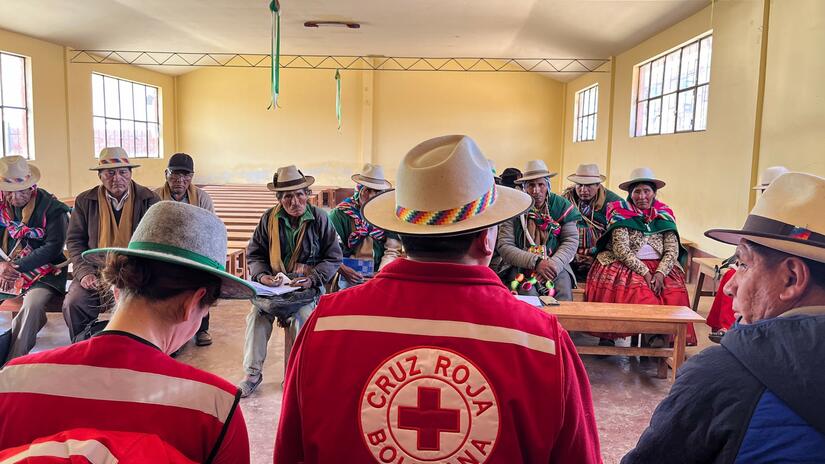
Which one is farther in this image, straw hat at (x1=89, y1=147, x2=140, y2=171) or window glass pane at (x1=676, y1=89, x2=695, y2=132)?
window glass pane at (x1=676, y1=89, x2=695, y2=132)

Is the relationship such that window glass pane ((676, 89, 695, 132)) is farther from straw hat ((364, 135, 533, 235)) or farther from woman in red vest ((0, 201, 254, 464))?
woman in red vest ((0, 201, 254, 464))

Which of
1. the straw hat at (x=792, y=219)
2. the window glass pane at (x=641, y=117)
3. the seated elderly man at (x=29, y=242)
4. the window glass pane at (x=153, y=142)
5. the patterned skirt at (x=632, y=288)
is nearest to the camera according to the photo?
the straw hat at (x=792, y=219)

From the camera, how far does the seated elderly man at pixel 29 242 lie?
384 cm

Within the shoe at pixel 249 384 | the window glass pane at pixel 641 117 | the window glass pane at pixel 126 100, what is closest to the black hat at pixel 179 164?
the shoe at pixel 249 384

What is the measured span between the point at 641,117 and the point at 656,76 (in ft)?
2.72

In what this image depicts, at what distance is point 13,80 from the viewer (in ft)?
31.2

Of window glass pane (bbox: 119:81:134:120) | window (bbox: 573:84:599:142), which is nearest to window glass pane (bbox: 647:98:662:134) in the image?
window (bbox: 573:84:599:142)

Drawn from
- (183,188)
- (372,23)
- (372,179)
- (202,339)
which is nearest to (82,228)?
(183,188)

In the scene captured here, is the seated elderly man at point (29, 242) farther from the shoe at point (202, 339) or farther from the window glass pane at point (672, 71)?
the window glass pane at point (672, 71)

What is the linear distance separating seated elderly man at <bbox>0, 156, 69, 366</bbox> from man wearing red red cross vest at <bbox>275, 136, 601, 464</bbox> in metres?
3.41

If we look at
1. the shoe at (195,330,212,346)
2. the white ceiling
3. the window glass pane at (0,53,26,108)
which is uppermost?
the white ceiling

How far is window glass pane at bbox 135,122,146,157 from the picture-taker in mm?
13742

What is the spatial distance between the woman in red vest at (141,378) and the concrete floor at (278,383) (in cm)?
182

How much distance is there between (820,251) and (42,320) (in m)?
4.17
